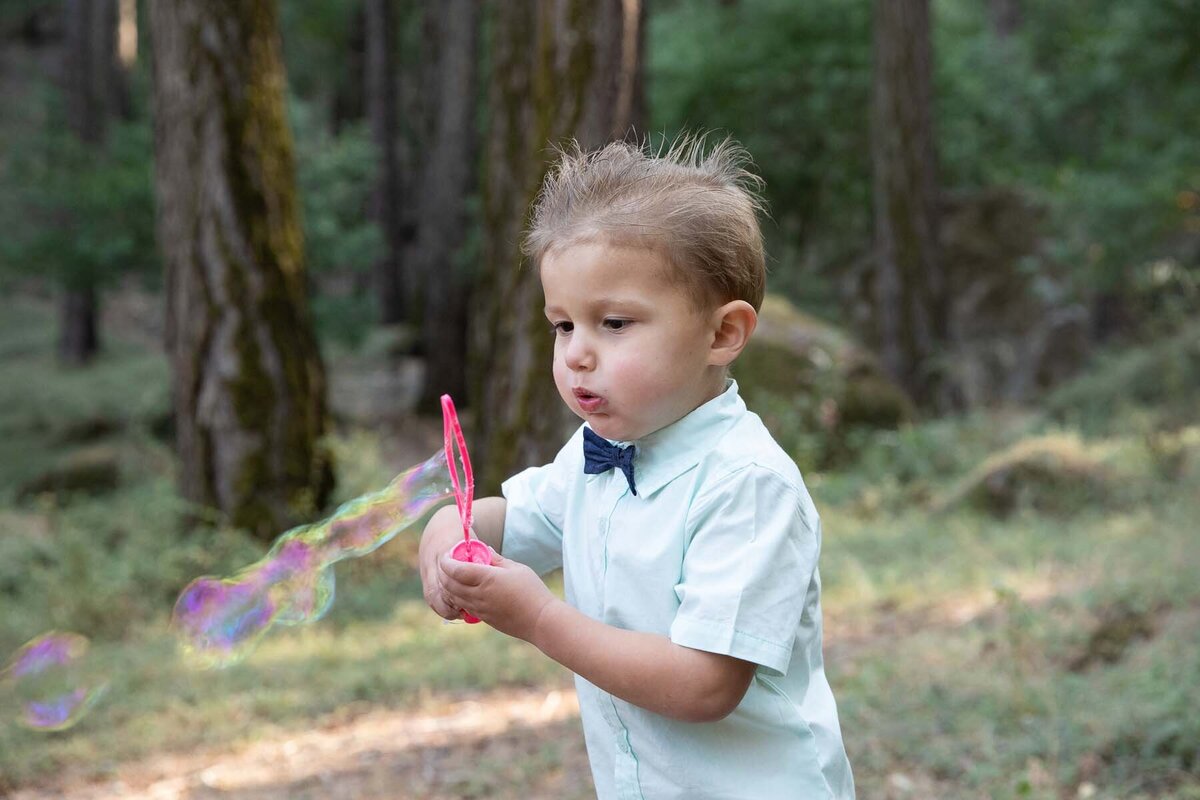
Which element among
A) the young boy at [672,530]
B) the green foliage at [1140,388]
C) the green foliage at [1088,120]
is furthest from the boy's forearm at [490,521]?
the green foliage at [1088,120]

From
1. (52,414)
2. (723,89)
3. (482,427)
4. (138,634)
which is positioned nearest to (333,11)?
(723,89)

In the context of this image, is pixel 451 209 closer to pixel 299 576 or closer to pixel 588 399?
pixel 299 576

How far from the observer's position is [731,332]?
83.8 inches

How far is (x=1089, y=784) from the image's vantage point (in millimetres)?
3730

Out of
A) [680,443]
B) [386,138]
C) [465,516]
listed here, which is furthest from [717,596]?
[386,138]

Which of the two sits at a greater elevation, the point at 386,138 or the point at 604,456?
the point at 604,456

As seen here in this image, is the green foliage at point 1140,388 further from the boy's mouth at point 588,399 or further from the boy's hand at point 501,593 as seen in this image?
the boy's hand at point 501,593

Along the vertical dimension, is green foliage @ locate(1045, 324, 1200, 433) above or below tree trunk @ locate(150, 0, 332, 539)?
below

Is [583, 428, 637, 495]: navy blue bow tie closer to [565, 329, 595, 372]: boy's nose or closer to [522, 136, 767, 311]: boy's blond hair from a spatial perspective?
[565, 329, 595, 372]: boy's nose

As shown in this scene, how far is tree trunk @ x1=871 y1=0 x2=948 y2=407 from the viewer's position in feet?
41.7

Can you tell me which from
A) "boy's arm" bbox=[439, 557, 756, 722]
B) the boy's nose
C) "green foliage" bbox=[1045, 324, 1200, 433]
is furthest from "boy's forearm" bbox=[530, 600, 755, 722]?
"green foliage" bbox=[1045, 324, 1200, 433]

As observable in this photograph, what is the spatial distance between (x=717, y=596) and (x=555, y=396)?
4.84 metres

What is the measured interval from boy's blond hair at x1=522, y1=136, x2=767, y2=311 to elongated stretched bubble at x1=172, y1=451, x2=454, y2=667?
596mm

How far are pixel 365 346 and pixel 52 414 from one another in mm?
4134
